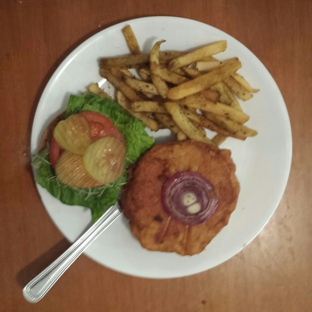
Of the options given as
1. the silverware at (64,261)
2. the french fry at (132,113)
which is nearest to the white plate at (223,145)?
the silverware at (64,261)

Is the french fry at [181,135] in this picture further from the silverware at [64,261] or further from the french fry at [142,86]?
the silverware at [64,261]

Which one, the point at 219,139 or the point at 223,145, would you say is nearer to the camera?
the point at 219,139

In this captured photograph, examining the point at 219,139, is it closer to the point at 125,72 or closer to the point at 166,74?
the point at 166,74

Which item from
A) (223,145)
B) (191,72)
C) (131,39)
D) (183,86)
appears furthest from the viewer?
(223,145)

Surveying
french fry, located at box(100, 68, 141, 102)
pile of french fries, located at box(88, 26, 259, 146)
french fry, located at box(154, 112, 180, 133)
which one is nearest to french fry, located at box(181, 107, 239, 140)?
pile of french fries, located at box(88, 26, 259, 146)

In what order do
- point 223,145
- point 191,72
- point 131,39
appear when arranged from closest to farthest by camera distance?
point 191,72 → point 131,39 → point 223,145

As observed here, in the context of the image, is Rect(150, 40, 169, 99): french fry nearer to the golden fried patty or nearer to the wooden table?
the golden fried patty

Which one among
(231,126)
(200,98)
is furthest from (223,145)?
(200,98)

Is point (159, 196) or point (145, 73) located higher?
point (145, 73)
